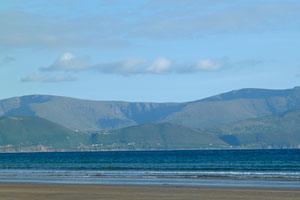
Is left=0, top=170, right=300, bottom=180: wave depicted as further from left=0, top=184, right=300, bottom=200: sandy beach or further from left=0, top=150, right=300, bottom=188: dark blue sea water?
left=0, top=184, right=300, bottom=200: sandy beach

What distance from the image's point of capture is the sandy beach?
130 feet

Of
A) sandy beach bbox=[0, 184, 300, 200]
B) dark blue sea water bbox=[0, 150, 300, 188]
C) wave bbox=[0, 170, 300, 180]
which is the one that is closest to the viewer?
sandy beach bbox=[0, 184, 300, 200]

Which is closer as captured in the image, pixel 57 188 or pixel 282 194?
pixel 282 194

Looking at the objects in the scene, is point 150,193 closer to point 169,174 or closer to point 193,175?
point 193,175

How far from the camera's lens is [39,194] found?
43.2 meters

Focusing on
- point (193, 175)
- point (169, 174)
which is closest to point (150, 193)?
point (193, 175)

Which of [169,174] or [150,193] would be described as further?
[169,174]

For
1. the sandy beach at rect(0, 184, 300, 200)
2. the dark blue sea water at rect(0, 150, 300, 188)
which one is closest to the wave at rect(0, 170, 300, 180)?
the dark blue sea water at rect(0, 150, 300, 188)

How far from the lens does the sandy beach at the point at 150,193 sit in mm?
39656

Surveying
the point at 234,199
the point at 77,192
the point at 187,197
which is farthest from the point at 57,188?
the point at 234,199

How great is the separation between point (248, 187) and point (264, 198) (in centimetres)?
957

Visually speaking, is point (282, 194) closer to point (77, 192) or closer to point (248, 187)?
point (248, 187)

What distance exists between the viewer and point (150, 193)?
43.0m

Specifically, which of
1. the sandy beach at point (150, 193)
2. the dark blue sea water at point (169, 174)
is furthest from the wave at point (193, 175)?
the sandy beach at point (150, 193)
